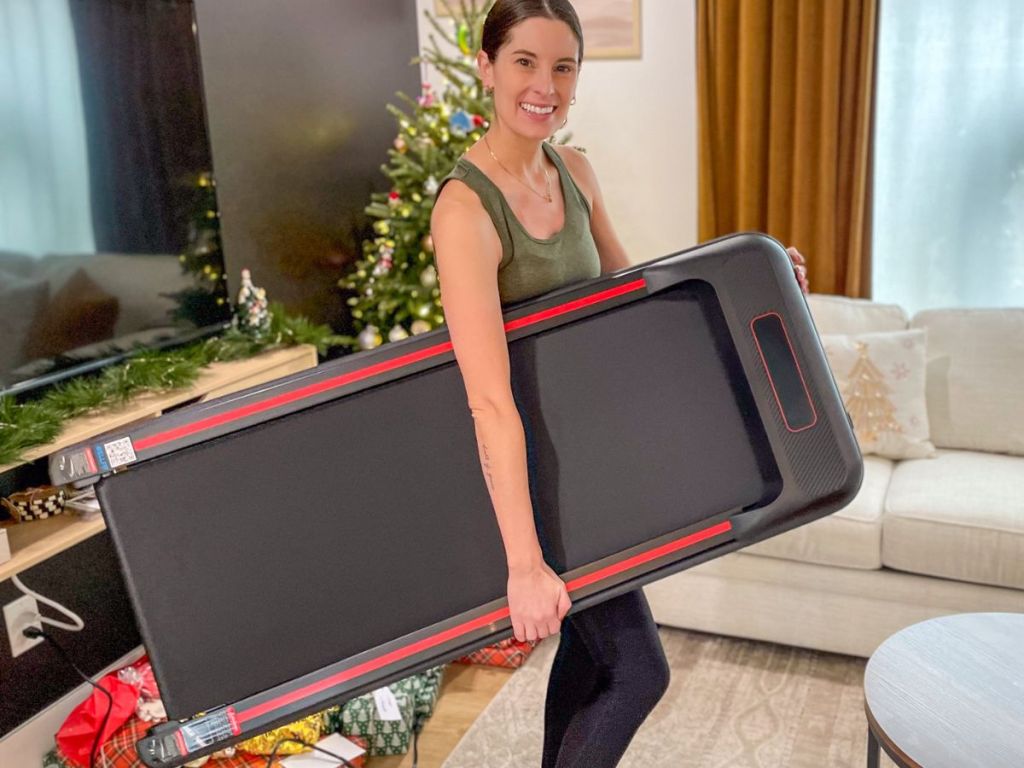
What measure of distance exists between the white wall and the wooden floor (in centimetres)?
182

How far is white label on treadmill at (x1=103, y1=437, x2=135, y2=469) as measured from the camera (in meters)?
1.32

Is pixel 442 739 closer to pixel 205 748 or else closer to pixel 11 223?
pixel 205 748

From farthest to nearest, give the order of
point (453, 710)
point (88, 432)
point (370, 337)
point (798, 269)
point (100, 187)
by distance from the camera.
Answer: point (370, 337), point (453, 710), point (100, 187), point (88, 432), point (798, 269)

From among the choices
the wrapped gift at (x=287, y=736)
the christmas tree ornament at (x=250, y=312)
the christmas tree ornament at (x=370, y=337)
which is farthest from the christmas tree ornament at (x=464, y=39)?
the wrapped gift at (x=287, y=736)

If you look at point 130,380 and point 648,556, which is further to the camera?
point 130,380

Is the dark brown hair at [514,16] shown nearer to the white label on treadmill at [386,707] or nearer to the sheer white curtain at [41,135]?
the sheer white curtain at [41,135]

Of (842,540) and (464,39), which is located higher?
(464,39)

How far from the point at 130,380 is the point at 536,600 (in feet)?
4.28

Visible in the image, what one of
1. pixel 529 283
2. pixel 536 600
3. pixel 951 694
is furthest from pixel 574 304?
pixel 951 694

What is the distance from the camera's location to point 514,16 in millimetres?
1304

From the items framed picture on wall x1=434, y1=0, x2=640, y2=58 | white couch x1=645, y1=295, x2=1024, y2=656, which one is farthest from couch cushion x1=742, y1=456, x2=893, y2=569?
framed picture on wall x1=434, y1=0, x2=640, y2=58

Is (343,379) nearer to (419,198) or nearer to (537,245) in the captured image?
(537,245)

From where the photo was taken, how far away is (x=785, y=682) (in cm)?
243

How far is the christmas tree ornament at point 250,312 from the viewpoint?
2.73 metres
